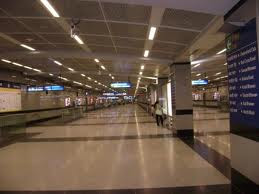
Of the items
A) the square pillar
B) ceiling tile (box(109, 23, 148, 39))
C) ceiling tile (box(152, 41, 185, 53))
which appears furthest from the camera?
the square pillar

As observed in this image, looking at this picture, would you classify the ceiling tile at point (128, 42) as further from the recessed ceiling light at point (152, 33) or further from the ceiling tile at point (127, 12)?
the ceiling tile at point (127, 12)

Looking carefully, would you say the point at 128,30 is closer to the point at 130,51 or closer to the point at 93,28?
the point at 93,28

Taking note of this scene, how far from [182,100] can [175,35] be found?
405cm

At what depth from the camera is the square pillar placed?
10.5 metres

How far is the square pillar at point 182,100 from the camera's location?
10.5 metres

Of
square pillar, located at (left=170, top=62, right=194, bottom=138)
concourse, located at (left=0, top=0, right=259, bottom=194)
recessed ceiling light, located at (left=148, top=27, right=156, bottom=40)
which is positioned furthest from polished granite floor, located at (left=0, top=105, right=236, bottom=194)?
recessed ceiling light, located at (left=148, top=27, right=156, bottom=40)

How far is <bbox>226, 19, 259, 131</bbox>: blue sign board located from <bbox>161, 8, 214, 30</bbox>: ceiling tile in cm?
100

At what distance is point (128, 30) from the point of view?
706cm

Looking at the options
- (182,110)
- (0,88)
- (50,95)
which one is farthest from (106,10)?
(50,95)

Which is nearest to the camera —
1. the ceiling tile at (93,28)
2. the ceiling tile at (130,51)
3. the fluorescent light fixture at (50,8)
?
the fluorescent light fixture at (50,8)

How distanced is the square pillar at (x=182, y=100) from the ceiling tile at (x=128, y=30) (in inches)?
139

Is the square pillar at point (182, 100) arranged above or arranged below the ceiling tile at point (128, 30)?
below

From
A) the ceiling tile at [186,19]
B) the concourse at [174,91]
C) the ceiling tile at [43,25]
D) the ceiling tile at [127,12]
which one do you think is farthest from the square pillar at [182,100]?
the ceiling tile at [43,25]

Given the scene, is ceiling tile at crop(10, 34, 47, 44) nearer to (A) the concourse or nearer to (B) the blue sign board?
(A) the concourse
